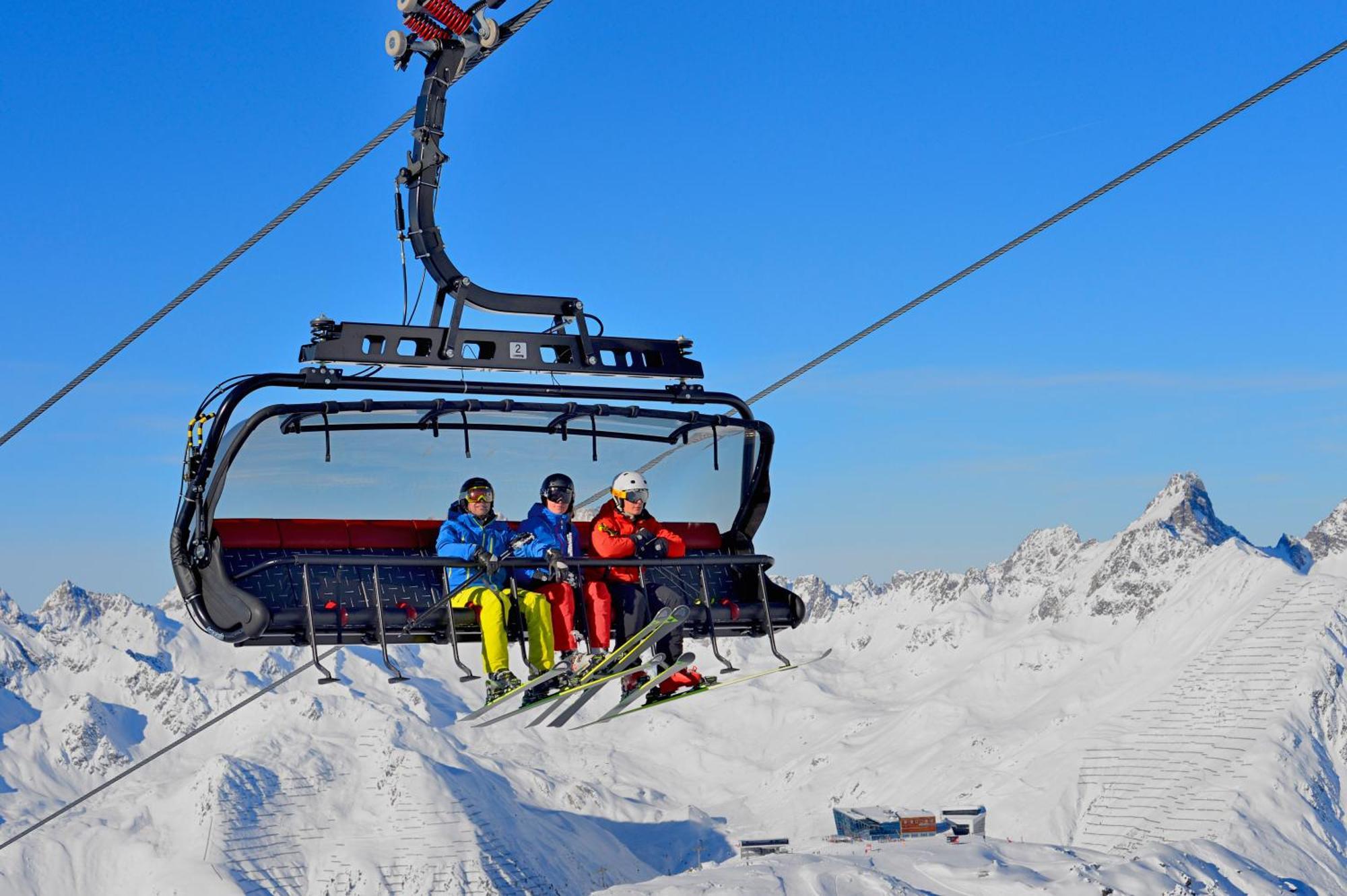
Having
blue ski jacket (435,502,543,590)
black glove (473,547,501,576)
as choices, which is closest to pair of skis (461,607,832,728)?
black glove (473,547,501,576)

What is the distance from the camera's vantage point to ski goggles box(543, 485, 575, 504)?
694 inches

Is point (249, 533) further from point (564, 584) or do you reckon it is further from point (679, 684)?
point (679, 684)

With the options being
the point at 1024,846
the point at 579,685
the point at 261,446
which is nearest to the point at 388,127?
the point at 261,446

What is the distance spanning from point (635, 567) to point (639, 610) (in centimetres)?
50

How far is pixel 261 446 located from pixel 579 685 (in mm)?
3829

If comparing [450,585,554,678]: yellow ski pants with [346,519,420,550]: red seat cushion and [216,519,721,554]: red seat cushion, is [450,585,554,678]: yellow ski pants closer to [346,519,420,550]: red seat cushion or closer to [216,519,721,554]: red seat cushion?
[216,519,721,554]: red seat cushion

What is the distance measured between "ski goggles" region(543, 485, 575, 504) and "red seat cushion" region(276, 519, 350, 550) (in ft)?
7.75

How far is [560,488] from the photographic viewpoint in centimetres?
1762

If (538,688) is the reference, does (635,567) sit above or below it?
above

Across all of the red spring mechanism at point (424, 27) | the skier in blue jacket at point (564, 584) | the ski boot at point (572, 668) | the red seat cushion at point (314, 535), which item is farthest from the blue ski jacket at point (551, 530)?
the red spring mechanism at point (424, 27)

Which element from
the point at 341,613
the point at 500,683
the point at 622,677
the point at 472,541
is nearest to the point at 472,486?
the point at 472,541

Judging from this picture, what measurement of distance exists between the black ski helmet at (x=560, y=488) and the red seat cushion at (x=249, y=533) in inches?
112

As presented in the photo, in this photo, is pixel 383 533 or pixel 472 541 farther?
pixel 383 533

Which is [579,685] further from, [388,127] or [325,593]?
[388,127]
